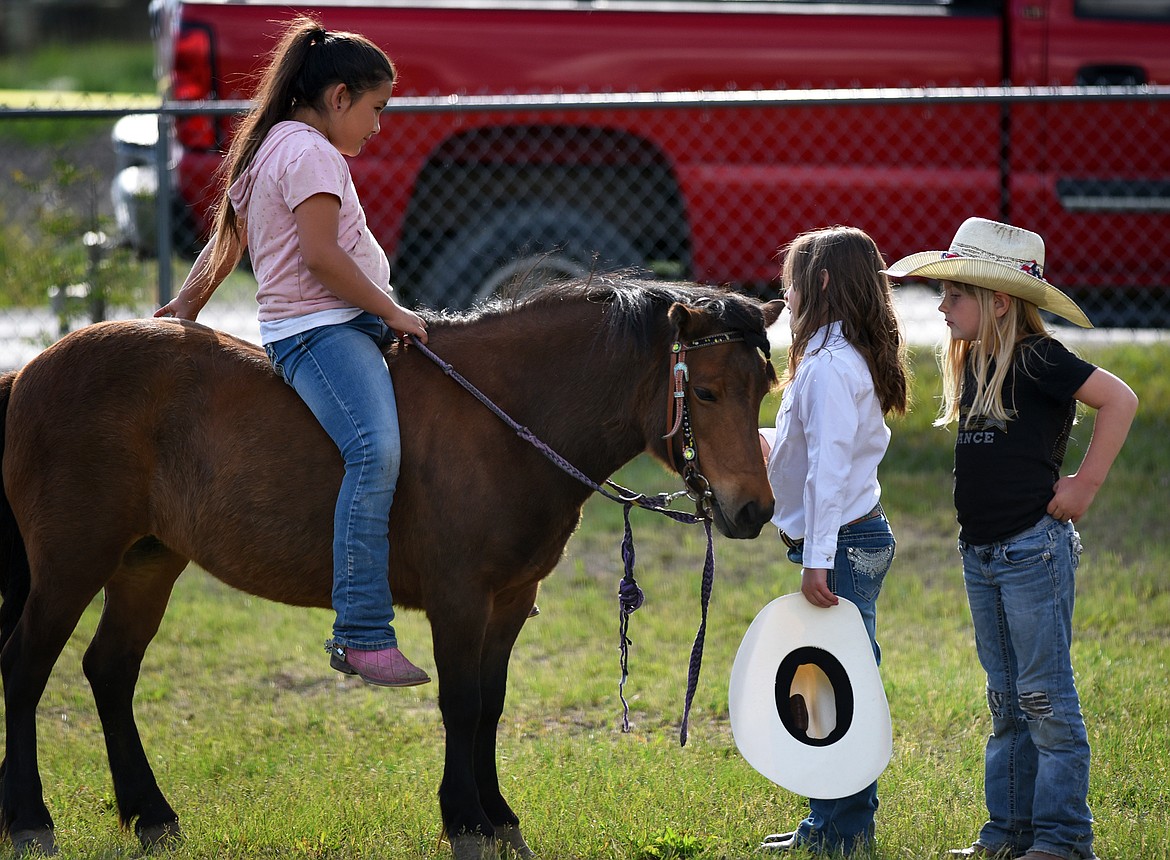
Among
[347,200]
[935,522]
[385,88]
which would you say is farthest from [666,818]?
[935,522]

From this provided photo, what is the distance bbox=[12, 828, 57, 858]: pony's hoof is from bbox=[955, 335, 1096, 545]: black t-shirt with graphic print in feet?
9.64

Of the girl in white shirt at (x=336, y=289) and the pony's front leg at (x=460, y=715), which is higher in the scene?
the girl in white shirt at (x=336, y=289)

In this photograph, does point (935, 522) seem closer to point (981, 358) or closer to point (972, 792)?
point (972, 792)

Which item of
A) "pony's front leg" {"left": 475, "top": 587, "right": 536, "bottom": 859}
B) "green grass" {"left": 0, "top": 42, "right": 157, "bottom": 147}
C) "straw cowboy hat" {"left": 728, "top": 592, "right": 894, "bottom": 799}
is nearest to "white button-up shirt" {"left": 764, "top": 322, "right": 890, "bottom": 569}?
"straw cowboy hat" {"left": 728, "top": 592, "right": 894, "bottom": 799}

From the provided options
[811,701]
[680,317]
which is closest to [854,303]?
[680,317]

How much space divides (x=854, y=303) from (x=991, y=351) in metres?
0.44

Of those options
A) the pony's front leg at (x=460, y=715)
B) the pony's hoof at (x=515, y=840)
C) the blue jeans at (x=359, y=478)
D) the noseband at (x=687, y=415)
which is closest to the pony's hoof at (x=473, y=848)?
the pony's front leg at (x=460, y=715)

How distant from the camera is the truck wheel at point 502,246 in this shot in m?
7.70

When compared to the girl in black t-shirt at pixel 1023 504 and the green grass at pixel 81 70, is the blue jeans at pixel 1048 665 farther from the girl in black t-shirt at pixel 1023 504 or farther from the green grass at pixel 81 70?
the green grass at pixel 81 70

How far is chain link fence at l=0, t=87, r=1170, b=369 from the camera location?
24.7 feet

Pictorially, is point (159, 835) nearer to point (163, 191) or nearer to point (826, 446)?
point (826, 446)

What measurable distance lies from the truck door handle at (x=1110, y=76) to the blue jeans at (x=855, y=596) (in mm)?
5307

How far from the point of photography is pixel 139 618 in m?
4.16

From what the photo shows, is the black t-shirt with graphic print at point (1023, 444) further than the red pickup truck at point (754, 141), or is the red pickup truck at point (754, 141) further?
the red pickup truck at point (754, 141)
